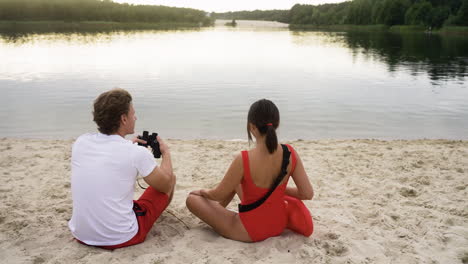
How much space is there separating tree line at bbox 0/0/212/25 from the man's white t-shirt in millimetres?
121942

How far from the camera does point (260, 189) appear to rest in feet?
10.4

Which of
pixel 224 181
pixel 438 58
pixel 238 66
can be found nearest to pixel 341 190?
pixel 224 181

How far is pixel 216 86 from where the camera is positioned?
16.4 m

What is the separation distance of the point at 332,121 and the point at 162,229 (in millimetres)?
8322

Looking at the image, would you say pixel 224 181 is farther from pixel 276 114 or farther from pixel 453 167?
pixel 453 167

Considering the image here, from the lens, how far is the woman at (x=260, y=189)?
2.97 meters

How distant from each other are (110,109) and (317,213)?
9.44ft

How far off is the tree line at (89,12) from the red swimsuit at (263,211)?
12256cm

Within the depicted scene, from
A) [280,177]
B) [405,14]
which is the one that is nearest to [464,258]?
[280,177]

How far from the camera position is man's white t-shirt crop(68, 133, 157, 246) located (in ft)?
9.53

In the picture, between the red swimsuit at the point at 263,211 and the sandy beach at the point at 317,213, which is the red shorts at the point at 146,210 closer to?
the sandy beach at the point at 317,213

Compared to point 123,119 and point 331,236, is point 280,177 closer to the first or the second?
point 331,236

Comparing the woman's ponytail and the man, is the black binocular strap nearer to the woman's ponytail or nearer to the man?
the woman's ponytail

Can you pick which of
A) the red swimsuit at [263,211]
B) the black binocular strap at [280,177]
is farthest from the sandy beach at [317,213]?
the black binocular strap at [280,177]
